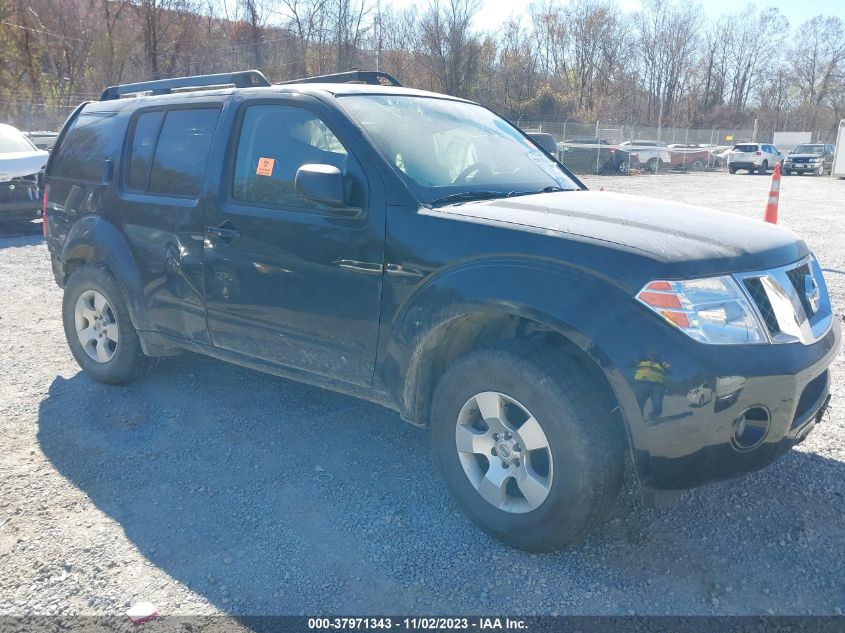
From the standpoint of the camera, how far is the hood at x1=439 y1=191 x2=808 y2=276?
2662mm

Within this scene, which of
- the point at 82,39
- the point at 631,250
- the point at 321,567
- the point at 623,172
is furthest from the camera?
the point at 82,39

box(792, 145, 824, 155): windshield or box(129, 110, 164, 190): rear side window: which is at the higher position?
box(792, 145, 824, 155): windshield

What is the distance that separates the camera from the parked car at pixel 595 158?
2917cm

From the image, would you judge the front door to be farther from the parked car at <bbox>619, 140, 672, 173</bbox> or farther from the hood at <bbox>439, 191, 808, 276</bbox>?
the parked car at <bbox>619, 140, 672, 173</bbox>

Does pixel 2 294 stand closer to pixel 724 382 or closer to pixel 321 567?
pixel 321 567

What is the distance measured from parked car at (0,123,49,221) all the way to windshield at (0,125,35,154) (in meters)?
0.12

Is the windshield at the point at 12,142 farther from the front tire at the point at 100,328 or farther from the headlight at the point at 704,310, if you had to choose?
the headlight at the point at 704,310

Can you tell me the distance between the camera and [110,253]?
4523mm

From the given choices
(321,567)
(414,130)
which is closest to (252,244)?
(414,130)

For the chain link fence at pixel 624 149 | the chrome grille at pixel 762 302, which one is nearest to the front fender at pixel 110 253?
the chrome grille at pixel 762 302

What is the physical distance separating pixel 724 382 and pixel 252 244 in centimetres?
242

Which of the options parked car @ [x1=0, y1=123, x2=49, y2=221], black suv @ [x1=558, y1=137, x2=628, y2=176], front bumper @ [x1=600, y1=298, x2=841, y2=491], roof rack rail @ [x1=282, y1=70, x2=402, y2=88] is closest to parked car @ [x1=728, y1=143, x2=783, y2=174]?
black suv @ [x1=558, y1=137, x2=628, y2=176]

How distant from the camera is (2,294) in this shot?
7480 mm

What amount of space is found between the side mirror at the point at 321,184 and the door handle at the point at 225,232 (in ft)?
2.30
